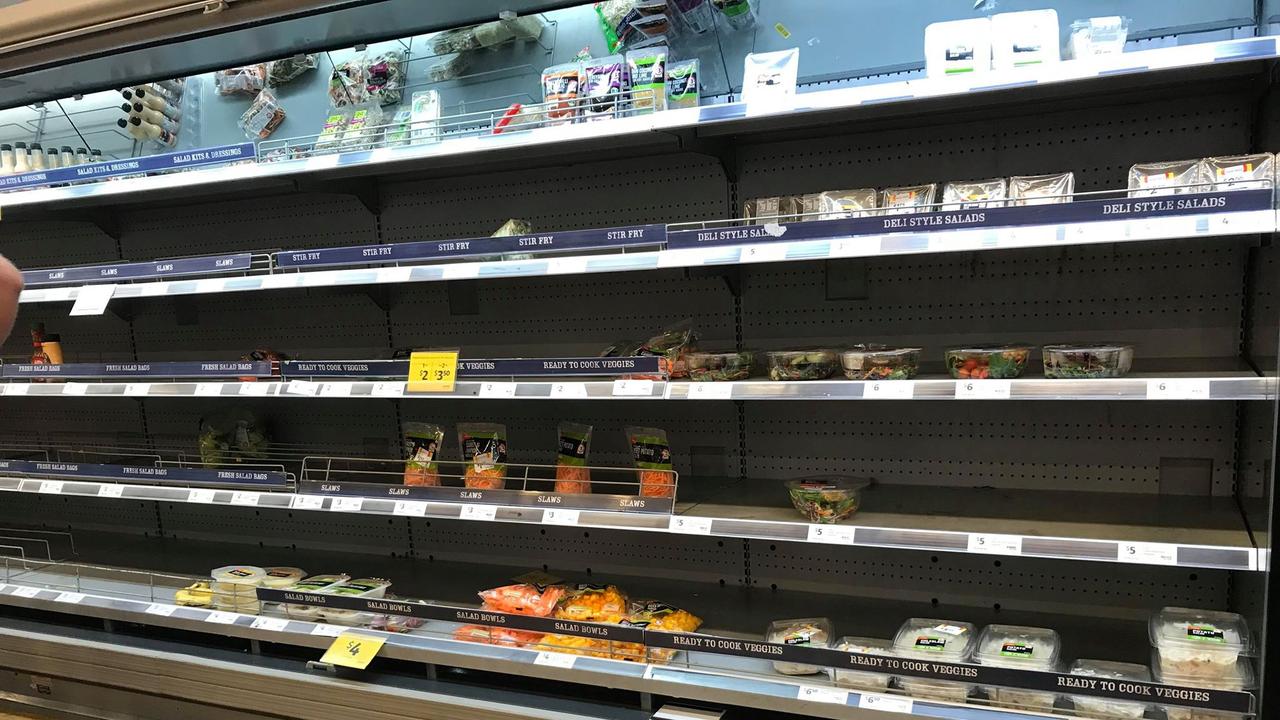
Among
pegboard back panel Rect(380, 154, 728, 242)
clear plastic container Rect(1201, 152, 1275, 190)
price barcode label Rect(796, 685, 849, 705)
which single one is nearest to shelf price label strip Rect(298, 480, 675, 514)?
price barcode label Rect(796, 685, 849, 705)

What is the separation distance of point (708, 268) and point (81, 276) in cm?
207

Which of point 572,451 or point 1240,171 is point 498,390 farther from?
point 1240,171

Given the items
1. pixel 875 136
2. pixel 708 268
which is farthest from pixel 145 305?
pixel 875 136

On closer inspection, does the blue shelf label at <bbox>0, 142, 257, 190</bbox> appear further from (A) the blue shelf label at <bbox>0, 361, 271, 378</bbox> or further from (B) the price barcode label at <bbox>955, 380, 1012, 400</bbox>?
(B) the price barcode label at <bbox>955, 380, 1012, 400</bbox>

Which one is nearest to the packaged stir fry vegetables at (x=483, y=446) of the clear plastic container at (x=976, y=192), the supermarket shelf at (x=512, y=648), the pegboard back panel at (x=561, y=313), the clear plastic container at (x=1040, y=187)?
the pegboard back panel at (x=561, y=313)

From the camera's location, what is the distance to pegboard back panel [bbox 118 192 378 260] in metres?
2.95

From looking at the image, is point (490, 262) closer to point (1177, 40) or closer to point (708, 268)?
point (708, 268)

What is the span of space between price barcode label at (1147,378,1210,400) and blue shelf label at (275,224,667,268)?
1.10 metres

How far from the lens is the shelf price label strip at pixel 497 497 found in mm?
2107

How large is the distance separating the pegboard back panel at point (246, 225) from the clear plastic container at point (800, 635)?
75.4 inches

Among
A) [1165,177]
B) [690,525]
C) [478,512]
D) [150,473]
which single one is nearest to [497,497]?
[478,512]

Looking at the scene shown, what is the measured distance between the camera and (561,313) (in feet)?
8.77

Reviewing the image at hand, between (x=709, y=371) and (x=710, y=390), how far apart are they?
0.64 ft

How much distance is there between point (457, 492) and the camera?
231 cm
